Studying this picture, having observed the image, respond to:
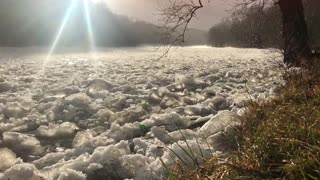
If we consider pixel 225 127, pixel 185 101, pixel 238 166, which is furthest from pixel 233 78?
pixel 238 166

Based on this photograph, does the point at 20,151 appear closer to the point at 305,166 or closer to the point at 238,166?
the point at 238,166

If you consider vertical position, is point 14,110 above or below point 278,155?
below

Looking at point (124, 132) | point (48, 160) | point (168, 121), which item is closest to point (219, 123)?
point (168, 121)

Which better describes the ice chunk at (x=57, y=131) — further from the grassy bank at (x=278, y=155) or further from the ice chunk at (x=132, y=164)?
the grassy bank at (x=278, y=155)

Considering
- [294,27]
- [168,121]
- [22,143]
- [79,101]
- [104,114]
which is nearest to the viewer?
[22,143]

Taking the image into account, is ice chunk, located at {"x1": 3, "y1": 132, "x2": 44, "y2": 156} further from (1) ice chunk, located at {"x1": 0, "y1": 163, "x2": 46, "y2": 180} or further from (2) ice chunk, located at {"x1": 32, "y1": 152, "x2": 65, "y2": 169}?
(1) ice chunk, located at {"x1": 0, "y1": 163, "x2": 46, "y2": 180}

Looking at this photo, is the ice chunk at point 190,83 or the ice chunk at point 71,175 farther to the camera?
the ice chunk at point 190,83

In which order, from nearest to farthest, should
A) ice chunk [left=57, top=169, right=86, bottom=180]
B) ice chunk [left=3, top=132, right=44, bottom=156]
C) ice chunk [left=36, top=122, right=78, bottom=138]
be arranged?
ice chunk [left=57, top=169, right=86, bottom=180] → ice chunk [left=3, top=132, right=44, bottom=156] → ice chunk [left=36, top=122, right=78, bottom=138]

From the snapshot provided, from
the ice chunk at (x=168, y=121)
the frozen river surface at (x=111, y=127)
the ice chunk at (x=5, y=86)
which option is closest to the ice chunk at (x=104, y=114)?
the frozen river surface at (x=111, y=127)

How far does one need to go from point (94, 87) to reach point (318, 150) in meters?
5.78

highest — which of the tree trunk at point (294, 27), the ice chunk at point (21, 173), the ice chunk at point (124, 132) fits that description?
the tree trunk at point (294, 27)

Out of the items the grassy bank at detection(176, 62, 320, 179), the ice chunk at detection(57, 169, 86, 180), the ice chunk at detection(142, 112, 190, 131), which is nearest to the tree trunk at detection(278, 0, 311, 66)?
the ice chunk at detection(142, 112, 190, 131)

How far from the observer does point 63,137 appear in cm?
463

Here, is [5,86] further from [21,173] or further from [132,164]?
[132,164]
